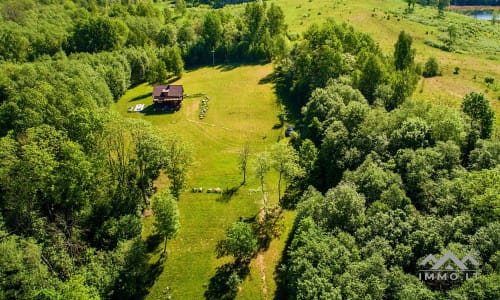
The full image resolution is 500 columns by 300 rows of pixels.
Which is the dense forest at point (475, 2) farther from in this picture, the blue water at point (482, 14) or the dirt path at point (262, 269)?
the dirt path at point (262, 269)

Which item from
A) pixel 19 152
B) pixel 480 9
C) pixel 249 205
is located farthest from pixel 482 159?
pixel 480 9

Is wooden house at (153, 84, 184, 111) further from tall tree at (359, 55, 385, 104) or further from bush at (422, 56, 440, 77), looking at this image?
bush at (422, 56, 440, 77)

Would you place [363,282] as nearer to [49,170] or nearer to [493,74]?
[49,170]

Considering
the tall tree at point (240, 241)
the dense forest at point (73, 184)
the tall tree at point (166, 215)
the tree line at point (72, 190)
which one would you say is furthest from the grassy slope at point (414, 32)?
the dense forest at point (73, 184)

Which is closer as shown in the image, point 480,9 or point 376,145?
point 376,145

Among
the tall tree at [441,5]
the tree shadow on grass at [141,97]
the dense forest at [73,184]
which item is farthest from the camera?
the tall tree at [441,5]

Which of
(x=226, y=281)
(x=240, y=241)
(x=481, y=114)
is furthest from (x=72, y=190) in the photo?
(x=481, y=114)
